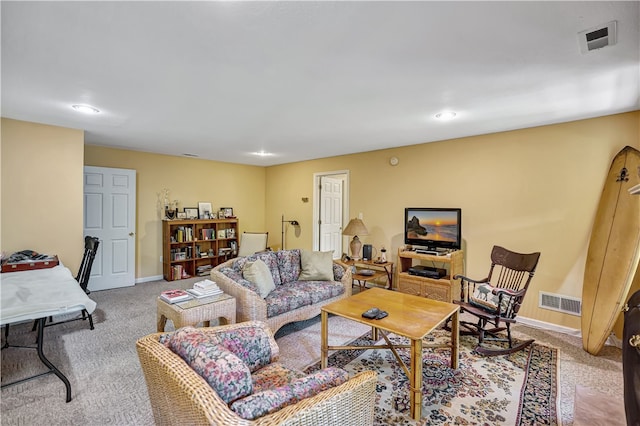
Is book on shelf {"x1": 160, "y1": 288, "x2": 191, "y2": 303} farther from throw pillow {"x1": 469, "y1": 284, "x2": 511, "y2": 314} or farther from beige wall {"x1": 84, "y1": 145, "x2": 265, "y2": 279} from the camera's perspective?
beige wall {"x1": 84, "y1": 145, "x2": 265, "y2": 279}

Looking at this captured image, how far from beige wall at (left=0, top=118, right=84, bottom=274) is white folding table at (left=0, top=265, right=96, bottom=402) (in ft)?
2.71

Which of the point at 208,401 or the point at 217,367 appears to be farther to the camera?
the point at 217,367

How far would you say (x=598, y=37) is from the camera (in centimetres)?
169

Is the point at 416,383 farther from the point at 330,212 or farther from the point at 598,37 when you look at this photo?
the point at 330,212

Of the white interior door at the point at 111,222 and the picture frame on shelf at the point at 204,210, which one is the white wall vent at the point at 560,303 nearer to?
the picture frame on shelf at the point at 204,210

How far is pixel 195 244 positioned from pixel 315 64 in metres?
4.83

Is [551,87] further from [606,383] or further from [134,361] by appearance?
[134,361]

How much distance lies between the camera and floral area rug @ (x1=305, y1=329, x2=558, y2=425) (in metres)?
1.98

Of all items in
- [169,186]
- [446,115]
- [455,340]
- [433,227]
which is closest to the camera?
[455,340]

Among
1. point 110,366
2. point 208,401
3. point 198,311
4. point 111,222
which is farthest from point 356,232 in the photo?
point 111,222

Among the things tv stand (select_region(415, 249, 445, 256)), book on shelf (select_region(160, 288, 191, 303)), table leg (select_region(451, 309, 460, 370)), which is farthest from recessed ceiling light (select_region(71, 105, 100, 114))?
tv stand (select_region(415, 249, 445, 256))

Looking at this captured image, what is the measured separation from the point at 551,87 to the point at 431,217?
2208mm

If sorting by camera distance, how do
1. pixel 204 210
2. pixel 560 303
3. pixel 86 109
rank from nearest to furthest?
pixel 86 109
pixel 560 303
pixel 204 210

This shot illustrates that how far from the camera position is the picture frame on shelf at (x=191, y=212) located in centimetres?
589
